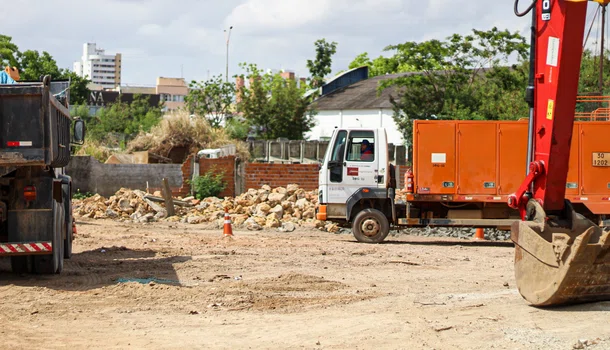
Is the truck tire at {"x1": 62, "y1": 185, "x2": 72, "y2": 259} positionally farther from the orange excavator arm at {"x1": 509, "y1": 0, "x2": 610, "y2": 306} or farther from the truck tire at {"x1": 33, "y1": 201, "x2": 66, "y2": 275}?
the orange excavator arm at {"x1": 509, "y1": 0, "x2": 610, "y2": 306}

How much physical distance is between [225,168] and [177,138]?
6735 millimetres

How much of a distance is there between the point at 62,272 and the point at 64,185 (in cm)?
194

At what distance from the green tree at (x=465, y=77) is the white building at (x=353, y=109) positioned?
11468 mm

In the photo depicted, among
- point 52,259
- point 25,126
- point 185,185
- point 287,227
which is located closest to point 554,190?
point 25,126

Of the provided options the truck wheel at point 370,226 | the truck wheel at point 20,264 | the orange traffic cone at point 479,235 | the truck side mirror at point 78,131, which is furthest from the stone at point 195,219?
the truck wheel at point 20,264

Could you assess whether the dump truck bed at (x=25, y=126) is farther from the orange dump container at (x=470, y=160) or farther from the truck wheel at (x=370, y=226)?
the orange dump container at (x=470, y=160)

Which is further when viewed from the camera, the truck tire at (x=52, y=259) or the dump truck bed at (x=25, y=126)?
the truck tire at (x=52, y=259)

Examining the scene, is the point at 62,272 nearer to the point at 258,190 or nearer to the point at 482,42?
the point at 258,190

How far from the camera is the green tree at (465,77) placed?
33.7 m

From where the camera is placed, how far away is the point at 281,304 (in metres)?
9.98

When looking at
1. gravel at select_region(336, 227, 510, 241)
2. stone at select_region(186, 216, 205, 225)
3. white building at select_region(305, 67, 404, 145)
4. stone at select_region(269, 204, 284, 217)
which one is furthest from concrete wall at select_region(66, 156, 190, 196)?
white building at select_region(305, 67, 404, 145)

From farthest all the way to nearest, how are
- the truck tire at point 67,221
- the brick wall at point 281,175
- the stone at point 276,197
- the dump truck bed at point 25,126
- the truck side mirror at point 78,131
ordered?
the brick wall at point 281,175
the stone at point 276,197
the truck tire at point 67,221
the truck side mirror at point 78,131
the dump truck bed at point 25,126

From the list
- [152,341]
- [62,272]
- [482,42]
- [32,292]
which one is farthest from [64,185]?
[482,42]

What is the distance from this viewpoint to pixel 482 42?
115ft
